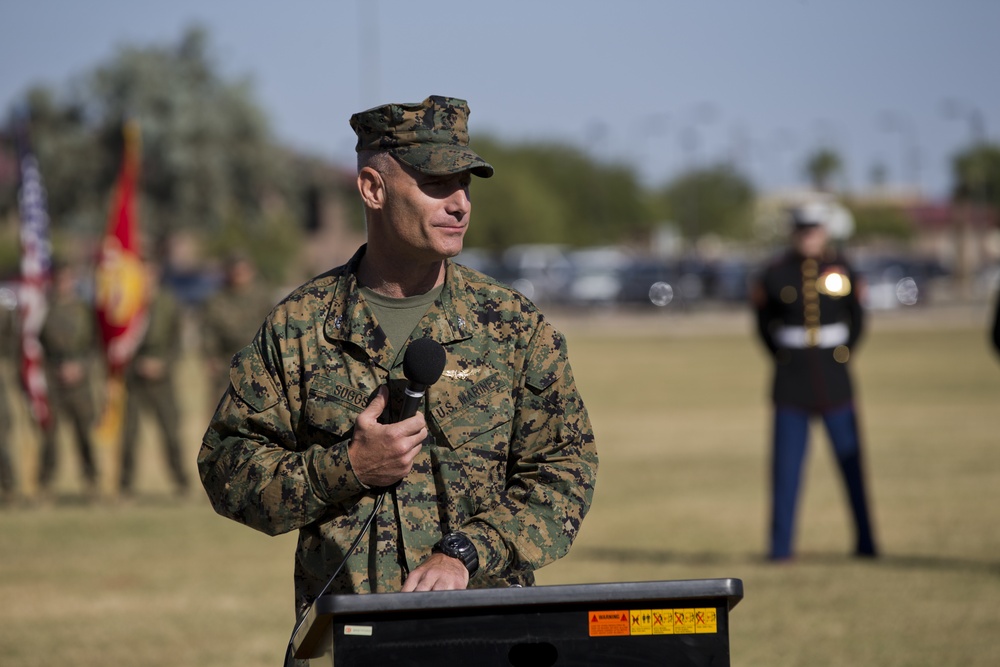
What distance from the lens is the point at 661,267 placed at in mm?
61281

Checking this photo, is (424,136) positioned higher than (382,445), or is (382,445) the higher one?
(424,136)

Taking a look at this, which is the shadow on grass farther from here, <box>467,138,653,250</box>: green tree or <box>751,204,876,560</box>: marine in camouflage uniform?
<box>467,138,653,250</box>: green tree

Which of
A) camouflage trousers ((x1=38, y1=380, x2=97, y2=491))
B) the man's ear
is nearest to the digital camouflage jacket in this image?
the man's ear

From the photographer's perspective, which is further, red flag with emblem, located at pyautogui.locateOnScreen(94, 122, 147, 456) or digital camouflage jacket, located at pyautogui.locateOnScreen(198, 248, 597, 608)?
red flag with emblem, located at pyautogui.locateOnScreen(94, 122, 147, 456)

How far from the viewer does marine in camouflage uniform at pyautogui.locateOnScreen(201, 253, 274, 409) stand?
14086 mm

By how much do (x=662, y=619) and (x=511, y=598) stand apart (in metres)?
0.32

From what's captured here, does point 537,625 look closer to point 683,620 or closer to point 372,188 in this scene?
point 683,620

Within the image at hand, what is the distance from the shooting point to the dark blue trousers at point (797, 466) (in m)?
10.1

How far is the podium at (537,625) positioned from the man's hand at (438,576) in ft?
1.03

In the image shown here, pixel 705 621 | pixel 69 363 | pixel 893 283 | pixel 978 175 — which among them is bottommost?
pixel 893 283

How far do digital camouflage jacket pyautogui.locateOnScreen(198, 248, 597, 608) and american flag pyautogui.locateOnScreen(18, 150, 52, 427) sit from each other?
11535 millimetres

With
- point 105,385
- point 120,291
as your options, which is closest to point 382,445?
point 120,291

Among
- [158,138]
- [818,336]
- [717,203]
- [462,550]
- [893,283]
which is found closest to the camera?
[462,550]

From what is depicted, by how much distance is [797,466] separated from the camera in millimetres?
10148
